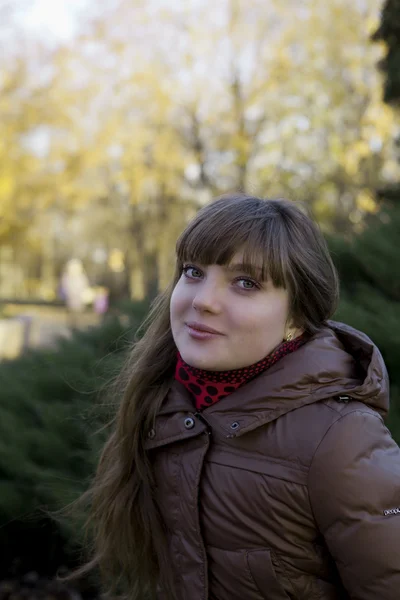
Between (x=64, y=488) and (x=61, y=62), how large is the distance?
21566mm

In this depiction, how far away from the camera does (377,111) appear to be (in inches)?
713

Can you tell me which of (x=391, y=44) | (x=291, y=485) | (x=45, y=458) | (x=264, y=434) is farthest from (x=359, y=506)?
(x=391, y=44)

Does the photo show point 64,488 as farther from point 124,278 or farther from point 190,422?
point 124,278

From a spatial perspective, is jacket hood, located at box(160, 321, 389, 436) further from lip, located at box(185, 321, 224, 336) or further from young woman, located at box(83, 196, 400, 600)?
lip, located at box(185, 321, 224, 336)

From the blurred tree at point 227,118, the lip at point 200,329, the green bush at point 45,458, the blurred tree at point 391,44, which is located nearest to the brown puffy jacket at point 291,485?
the lip at point 200,329

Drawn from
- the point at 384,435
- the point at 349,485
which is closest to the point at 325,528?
the point at 349,485

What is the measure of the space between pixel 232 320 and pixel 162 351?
43cm

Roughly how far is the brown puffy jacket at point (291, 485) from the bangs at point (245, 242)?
22 centimetres

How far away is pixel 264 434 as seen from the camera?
5.19 feet

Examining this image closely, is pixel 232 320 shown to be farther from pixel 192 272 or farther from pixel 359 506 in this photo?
pixel 359 506

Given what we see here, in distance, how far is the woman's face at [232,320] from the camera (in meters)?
1.64

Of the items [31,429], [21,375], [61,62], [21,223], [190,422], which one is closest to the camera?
[190,422]

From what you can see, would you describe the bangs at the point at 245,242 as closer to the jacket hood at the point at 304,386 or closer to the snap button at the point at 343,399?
the jacket hood at the point at 304,386

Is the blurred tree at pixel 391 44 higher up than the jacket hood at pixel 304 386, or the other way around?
the blurred tree at pixel 391 44
